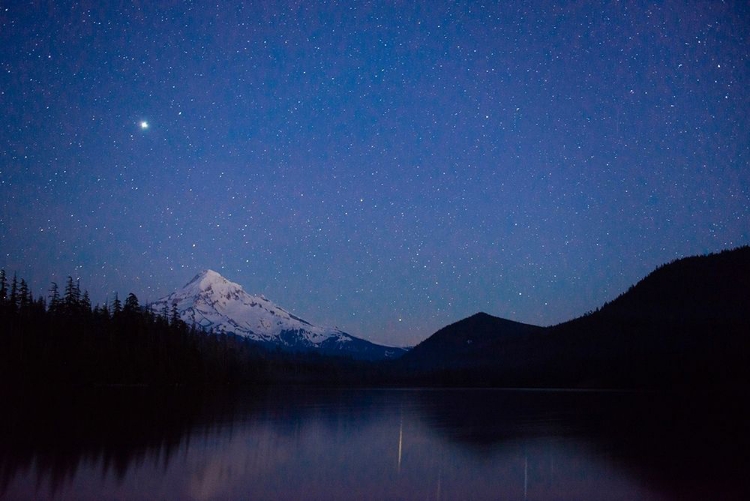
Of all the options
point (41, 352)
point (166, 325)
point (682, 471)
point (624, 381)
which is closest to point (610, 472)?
point (682, 471)

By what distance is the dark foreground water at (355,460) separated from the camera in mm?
18484

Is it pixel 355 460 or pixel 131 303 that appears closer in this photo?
pixel 355 460

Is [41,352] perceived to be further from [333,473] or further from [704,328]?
[704,328]

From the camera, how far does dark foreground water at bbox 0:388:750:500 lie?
60.6 ft

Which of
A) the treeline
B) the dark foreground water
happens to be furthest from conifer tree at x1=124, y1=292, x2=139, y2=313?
the dark foreground water

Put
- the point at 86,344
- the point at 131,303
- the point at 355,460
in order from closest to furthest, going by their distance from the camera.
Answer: the point at 355,460, the point at 86,344, the point at 131,303

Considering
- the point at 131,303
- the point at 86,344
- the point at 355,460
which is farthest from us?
the point at 131,303

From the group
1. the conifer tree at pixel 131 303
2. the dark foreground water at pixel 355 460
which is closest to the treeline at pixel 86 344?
the conifer tree at pixel 131 303

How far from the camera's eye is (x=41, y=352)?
96.9 meters

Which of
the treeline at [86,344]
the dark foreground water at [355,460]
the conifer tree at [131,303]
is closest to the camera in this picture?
the dark foreground water at [355,460]

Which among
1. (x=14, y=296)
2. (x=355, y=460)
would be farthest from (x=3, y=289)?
(x=355, y=460)

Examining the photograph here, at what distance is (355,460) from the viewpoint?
26.0 metres

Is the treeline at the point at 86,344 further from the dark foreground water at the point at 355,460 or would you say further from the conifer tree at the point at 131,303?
the dark foreground water at the point at 355,460

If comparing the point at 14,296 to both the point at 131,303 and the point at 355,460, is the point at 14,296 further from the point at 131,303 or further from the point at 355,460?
the point at 355,460
